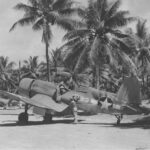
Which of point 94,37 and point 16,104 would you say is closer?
point 94,37

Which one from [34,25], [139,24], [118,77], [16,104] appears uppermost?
[139,24]

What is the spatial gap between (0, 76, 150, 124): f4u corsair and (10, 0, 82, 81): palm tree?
1287cm

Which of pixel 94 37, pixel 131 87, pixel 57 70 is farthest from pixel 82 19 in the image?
pixel 57 70

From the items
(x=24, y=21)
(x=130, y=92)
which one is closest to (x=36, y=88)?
(x=130, y=92)

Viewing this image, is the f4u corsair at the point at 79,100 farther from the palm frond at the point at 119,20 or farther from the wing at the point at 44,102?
the palm frond at the point at 119,20

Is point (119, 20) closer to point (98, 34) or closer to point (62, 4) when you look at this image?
point (98, 34)

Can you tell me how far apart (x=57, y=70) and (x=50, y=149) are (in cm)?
3877

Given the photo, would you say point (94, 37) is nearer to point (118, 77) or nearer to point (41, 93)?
point (41, 93)

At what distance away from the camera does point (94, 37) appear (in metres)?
28.8

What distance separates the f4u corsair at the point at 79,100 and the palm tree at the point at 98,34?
946 cm

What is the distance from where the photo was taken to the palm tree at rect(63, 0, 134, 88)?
91.9 ft

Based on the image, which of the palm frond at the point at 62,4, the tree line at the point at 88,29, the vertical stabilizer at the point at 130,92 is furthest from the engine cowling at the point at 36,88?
the palm frond at the point at 62,4

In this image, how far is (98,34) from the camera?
29000 millimetres

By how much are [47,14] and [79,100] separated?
1548 centimetres
